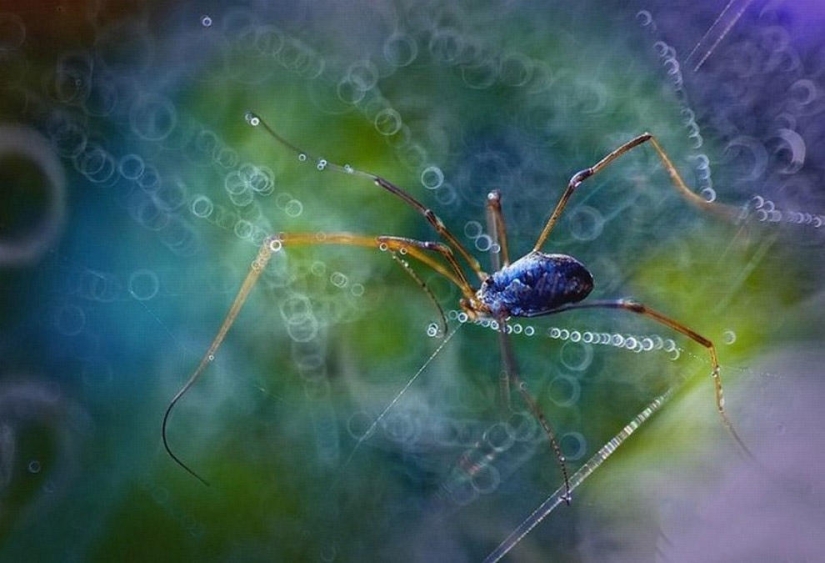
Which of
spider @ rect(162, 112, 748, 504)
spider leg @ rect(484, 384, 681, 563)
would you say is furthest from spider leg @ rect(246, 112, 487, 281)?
spider leg @ rect(484, 384, 681, 563)

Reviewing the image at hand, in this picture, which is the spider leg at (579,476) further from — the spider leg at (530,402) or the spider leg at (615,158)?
the spider leg at (615,158)

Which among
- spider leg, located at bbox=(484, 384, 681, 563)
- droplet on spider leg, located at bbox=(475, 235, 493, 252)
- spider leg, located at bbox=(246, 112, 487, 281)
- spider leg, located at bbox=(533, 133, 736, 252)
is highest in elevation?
spider leg, located at bbox=(533, 133, 736, 252)

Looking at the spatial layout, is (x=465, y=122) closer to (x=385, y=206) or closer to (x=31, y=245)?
(x=385, y=206)

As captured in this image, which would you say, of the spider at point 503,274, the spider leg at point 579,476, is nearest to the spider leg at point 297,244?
the spider at point 503,274

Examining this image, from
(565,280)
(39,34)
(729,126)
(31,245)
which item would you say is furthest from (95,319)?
(729,126)

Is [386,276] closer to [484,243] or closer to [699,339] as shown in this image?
[484,243]

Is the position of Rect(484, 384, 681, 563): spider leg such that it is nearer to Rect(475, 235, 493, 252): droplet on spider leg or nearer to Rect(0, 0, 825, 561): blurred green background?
Rect(0, 0, 825, 561): blurred green background

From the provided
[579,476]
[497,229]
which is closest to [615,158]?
[497,229]
